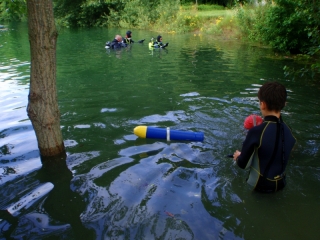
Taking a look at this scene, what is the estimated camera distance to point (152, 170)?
4.35 metres

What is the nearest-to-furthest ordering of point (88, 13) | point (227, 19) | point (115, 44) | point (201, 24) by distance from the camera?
point (115, 44) → point (227, 19) → point (201, 24) → point (88, 13)

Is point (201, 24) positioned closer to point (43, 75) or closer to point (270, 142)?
point (43, 75)

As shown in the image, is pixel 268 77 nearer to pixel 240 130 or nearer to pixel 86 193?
pixel 240 130

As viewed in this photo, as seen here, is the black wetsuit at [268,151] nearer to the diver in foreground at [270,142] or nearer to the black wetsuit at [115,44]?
the diver in foreground at [270,142]

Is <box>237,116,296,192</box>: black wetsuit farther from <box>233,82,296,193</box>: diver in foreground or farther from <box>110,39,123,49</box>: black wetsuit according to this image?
<box>110,39,123,49</box>: black wetsuit

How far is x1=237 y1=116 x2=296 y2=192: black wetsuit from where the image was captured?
3.12m

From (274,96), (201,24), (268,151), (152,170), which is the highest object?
(201,24)

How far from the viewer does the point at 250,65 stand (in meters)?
12.0

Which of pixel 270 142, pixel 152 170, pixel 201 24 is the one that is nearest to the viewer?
pixel 270 142

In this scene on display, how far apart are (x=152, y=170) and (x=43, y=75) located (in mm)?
1991

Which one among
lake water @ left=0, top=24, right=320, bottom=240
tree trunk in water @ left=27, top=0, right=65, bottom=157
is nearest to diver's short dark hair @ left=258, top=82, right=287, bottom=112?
lake water @ left=0, top=24, right=320, bottom=240

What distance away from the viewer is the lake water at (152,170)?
318 centimetres

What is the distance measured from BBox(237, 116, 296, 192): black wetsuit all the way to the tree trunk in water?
103 inches

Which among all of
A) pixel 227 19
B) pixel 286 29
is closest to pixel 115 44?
pixel 286 29
